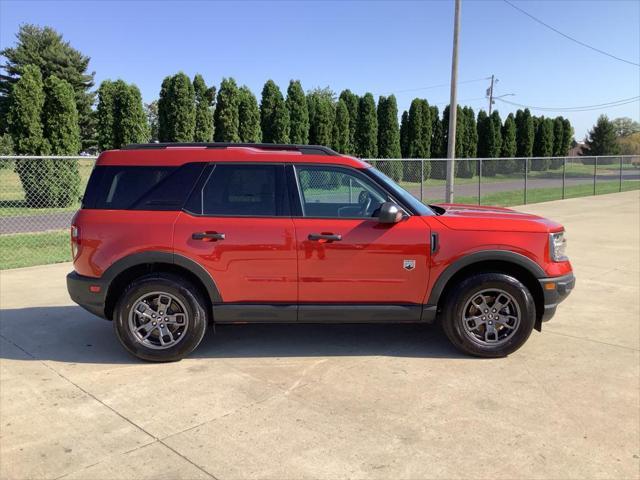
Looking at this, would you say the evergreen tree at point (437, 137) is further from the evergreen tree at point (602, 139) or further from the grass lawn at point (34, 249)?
the evergreen tree at point (602, 139)

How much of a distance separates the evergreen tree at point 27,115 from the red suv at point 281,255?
13.3 m

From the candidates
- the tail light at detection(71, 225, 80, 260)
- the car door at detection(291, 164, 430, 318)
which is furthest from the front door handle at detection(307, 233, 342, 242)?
the tail light at detection(71, 225, 80, 260)

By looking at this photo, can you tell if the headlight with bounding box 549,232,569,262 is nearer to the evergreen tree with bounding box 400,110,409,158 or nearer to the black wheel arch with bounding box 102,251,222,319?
the black wheel arch with bounding box 102,251,222,319

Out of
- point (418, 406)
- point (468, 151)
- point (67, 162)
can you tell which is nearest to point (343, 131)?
point (468, 151)

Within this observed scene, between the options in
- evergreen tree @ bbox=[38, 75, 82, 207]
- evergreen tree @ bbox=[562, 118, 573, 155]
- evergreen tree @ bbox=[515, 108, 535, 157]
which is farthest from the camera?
evergreen tree @ bbox=[562, 118, 573, 155]

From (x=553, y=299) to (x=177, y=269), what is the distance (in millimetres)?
3278

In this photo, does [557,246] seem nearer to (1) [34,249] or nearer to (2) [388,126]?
(1) [34,249]

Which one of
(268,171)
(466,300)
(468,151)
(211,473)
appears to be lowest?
(211,473)

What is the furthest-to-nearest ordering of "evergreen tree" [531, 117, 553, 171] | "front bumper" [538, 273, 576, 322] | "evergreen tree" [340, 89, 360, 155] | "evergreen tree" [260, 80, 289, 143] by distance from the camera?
"evergreen tree" [531, 117, 553, 171]
"evergreen tree" [340, 89, 360, 155]
"evergreen tree" [260, 80, 289, 143]
"front bumper" [538, 273, 576, 322]

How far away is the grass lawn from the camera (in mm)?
8820

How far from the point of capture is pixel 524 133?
41.1 meters

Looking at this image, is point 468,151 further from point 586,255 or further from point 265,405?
point 265,405

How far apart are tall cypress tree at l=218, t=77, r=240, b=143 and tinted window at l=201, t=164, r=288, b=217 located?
17.8 meters

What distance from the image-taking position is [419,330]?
209 inches
